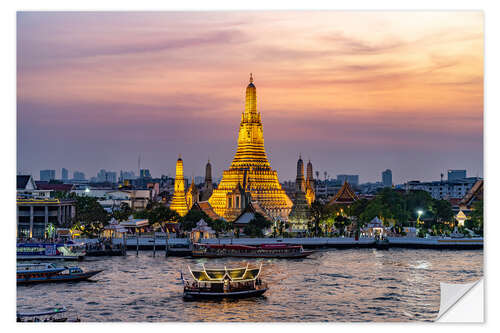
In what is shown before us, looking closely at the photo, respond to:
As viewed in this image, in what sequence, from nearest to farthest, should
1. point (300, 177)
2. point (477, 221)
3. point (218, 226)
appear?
point (477, 221)
point (218, 226)
point (300, 177)

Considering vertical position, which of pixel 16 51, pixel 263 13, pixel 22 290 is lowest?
pixel 22 290

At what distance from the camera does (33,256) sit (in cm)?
3130

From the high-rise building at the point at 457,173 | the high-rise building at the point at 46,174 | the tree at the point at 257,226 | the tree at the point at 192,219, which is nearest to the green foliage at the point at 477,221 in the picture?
the high-rise building at the point at 457,173

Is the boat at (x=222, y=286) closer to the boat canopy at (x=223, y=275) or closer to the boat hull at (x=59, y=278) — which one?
the boat canopy at (x=223, y=275)

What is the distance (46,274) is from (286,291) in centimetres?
866

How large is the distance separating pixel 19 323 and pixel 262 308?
6.97 m

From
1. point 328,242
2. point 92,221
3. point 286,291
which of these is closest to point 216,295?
point 286,291

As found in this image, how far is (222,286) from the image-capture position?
22.1m

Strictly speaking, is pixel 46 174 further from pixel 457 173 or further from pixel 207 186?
pixel 207 186

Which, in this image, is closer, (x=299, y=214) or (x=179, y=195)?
(x=299, y=214)

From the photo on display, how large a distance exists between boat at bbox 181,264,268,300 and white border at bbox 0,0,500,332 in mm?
5251

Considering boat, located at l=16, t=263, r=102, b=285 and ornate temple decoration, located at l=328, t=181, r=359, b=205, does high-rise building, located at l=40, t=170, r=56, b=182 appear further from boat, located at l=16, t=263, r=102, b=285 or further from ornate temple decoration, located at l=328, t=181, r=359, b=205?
ornate temple decoration, located at l=328, t=181, r=359, b=205
